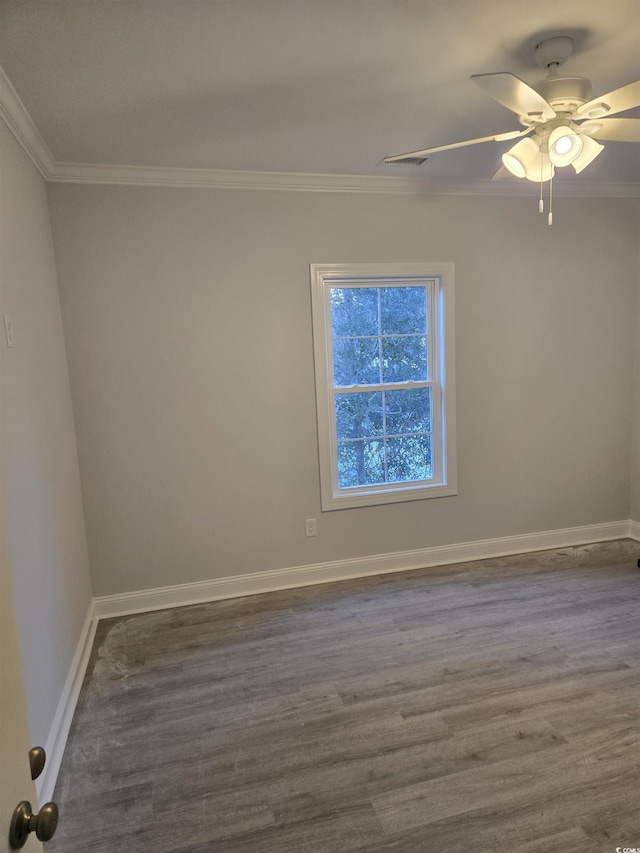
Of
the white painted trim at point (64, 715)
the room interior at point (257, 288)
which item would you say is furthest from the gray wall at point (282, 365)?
the white painted trim at point (64, 715)

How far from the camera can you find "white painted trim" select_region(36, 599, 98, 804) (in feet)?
6.06

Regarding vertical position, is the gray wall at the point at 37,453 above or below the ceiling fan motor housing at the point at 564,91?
below

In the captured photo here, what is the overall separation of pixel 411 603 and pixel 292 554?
2.73ft

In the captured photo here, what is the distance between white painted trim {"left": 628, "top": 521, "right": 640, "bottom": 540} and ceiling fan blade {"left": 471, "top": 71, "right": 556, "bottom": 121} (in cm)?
332

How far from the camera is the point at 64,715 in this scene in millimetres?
2178

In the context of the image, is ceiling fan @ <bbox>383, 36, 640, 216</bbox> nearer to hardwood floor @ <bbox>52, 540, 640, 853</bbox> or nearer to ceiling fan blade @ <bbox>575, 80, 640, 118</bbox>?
ceiling fan blade @ <bbox>575, 80, 640, 118</bbox>

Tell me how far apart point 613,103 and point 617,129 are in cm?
29

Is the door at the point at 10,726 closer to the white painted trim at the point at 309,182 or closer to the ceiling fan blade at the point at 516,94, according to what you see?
the ceiling fan blade at the point at 516,94

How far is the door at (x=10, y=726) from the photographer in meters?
0.74

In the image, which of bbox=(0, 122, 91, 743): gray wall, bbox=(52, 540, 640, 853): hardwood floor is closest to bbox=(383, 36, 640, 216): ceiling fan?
bbox=(0, 122, 91, 743): gray wall

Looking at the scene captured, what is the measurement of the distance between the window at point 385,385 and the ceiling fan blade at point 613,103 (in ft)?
5.44

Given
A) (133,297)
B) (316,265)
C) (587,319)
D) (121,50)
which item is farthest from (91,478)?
(587,319)

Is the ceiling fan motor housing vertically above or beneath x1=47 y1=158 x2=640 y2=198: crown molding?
beneath

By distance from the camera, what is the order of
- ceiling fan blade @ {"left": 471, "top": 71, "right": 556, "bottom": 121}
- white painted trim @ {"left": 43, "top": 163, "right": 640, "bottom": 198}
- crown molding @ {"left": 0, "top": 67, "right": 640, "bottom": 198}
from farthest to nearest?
white painted trim @ {"left": 43, "top": 163, "right": 640, "bottom": 198} → crown molding @ {"left": 0, "top": 67, "right": 640, "bottom": 198} → ceiling fan blade @ {"left": 471, "top": 71, "right": 556, "bottom": 121}
